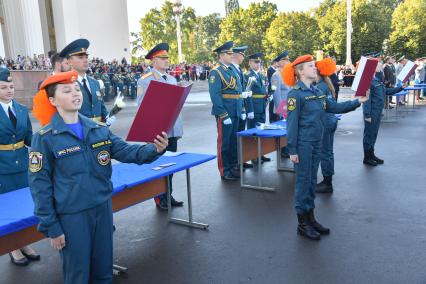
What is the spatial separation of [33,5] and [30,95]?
27.2 ft

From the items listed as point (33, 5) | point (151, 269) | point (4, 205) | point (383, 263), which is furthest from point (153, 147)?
point (33, 5)

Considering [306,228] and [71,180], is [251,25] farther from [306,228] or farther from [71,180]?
[71,180]

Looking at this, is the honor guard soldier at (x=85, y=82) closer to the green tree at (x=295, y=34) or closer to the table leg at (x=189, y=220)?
the table leg at (x=189, y=220)

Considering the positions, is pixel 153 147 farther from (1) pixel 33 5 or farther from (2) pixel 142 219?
(1) pixel 33 5

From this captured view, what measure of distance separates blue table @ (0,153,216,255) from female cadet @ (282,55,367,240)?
0.97m

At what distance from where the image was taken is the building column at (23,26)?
77.3 ft

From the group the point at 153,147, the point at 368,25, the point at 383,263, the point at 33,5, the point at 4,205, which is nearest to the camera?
the point at 153,147

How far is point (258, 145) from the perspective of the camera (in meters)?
6.07

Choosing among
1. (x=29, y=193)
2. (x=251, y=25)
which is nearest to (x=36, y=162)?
(x=29, y=193)

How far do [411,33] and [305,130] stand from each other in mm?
33405

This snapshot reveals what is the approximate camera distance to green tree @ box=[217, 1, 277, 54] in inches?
1820

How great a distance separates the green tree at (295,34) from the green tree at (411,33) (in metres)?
6.81

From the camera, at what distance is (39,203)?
2.25 metres

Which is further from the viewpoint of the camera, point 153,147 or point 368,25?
point 368,25
